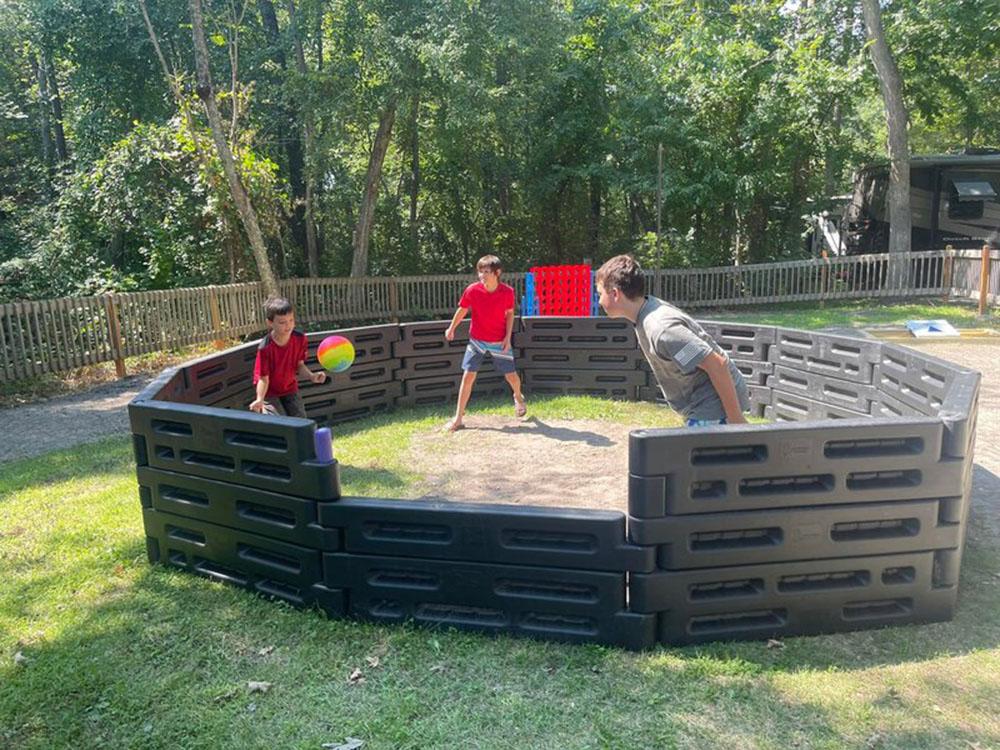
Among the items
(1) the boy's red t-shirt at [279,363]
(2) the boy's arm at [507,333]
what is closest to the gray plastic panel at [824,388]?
(2) the boy's arm at [507,333]

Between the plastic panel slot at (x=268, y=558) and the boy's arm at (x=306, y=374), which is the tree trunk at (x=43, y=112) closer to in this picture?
the boy's arm at (x=306, y=374)

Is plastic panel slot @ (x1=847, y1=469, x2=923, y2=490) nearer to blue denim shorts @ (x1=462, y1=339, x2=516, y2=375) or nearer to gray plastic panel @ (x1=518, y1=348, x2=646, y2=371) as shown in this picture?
blue denim shorts @ (x1=462, y1=339, x2=516, y2=375)

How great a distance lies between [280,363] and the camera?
6.05 m

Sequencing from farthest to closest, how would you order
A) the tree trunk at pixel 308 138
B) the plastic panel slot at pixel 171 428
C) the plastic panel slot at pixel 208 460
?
the tree trunk at pixel 308 138
the plastic panel slot at pixel 171 428
the plastic panel slot at pixel 208 460

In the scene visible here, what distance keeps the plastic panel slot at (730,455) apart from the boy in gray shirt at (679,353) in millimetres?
334

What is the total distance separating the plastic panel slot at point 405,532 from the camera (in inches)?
142

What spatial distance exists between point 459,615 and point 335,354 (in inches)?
159

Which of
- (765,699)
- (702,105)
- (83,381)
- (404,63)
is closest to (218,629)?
(765,699)

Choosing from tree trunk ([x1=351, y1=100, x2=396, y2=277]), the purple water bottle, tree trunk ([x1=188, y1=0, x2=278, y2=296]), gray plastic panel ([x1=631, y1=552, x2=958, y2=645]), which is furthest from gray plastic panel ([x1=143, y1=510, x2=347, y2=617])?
tree trunk ([x1=351, y1=100, x2=396, y2=277])

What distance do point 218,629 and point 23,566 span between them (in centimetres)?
175

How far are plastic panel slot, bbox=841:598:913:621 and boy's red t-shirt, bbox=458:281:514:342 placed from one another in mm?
5063

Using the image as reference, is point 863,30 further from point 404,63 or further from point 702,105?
point 404,63

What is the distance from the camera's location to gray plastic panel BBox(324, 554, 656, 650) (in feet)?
11.3

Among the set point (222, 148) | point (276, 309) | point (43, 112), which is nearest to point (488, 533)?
point (276, 309)
